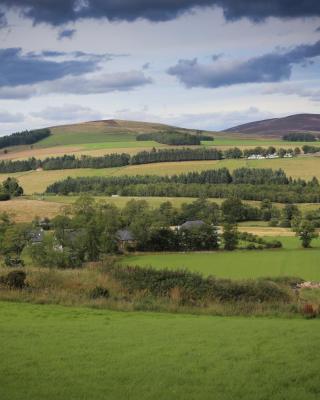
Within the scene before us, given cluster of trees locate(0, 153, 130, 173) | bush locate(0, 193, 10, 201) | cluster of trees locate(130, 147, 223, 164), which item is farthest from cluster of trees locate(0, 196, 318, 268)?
cluster of trees locate(0, 153, 130, 173)

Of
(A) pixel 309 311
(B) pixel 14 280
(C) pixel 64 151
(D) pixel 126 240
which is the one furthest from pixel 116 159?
(A) pixel 309 311

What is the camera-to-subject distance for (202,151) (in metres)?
159

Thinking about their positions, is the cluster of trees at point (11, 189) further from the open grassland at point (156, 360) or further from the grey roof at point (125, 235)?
the open grassland at point (156, 360)

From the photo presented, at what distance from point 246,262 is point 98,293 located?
136 feet

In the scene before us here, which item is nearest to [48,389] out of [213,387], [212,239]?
[213,387]

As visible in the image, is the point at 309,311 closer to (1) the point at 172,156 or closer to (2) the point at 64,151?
(1) the point at 172,156

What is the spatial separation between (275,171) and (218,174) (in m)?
14.4

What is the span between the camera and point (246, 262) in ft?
204

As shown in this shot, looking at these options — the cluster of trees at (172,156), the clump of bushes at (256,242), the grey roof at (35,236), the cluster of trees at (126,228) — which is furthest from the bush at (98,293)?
the cluster of trees at (172,156)

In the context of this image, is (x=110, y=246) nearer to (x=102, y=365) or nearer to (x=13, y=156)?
(x=102, y=365)

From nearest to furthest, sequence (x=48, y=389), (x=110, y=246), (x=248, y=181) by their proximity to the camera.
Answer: (x=48, y=389) < (x=110, y=246) < (x=248, y=181)

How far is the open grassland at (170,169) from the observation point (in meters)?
139

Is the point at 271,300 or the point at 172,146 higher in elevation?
the point at 172,146

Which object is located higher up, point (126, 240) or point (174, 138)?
point (174, 138)
